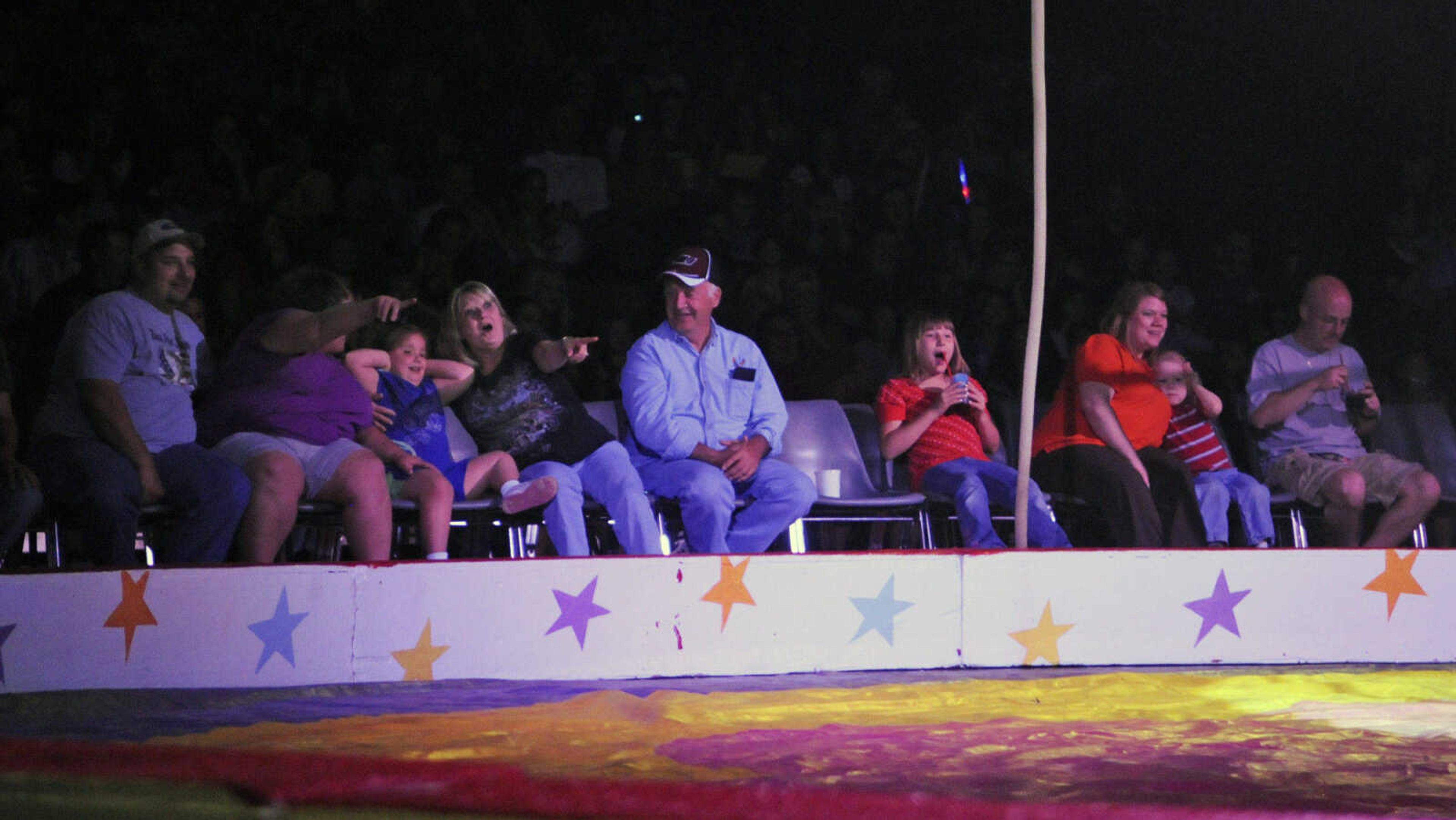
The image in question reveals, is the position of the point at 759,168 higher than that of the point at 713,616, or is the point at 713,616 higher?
the point at 759,168

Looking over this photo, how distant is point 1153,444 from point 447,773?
16.8ft

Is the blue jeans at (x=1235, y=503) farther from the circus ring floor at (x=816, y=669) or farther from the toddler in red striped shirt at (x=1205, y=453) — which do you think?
the circus ring floor at (x=816, y=669)

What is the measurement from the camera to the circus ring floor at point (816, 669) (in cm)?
272

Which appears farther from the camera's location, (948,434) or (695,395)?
(948,434)

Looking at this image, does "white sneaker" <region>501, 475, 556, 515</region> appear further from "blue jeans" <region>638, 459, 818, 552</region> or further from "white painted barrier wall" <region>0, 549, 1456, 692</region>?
"white painted barrier wall" <region>0, 549, 1456, 692</region>

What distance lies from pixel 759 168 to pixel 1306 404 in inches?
121

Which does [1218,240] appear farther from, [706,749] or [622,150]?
[706,749]

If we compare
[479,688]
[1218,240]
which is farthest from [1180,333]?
[479,688]

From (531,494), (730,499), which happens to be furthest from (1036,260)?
(531,494)

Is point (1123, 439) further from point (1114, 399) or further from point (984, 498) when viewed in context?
point (984, 498)

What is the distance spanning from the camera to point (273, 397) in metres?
4.70

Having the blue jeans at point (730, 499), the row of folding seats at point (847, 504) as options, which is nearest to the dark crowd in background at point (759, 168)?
the row of folding seats at point (847, 504)

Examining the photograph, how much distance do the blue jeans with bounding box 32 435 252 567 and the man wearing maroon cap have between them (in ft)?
5.06

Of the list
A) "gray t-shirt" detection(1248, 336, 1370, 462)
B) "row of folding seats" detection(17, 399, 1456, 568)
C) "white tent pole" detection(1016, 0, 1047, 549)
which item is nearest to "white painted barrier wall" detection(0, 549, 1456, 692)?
"white tent pole" detection(1016, 0, 1047, 549)
